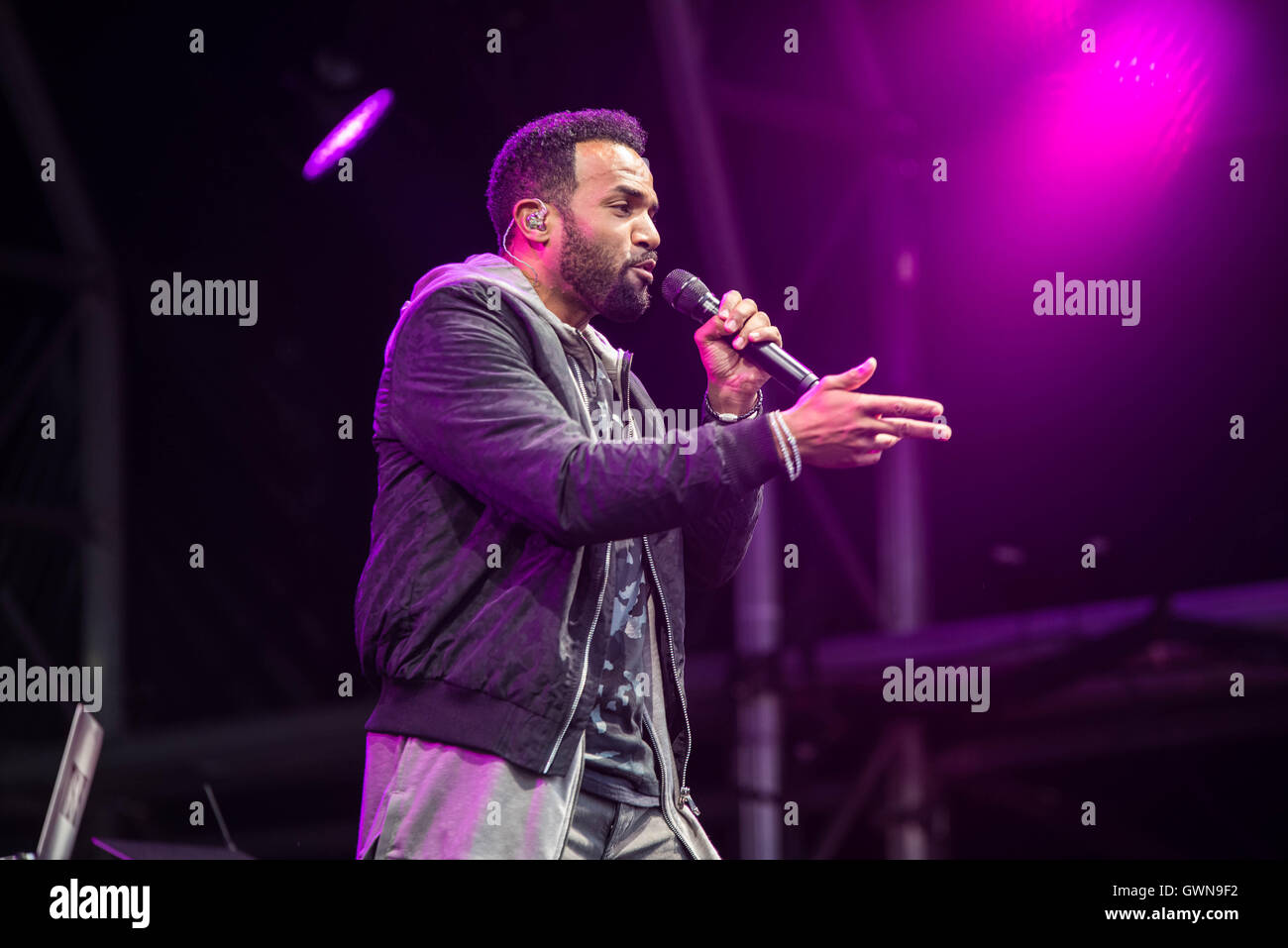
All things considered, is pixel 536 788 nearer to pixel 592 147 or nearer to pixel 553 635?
pixel 553 635

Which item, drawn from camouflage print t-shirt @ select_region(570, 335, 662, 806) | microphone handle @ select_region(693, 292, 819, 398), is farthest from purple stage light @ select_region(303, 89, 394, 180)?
camouflage print t-shirt @ select_region(570, 335, 662, 806)

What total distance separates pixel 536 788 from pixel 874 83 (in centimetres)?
356

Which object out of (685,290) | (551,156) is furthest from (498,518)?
(551,156)

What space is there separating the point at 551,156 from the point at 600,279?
12.1 inches

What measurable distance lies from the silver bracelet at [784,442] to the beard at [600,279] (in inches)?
23.3

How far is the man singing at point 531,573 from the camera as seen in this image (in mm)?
1882

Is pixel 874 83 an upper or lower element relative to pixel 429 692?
upper

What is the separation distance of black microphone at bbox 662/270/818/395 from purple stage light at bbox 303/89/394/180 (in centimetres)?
263

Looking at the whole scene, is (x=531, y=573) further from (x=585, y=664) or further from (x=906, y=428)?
(x=906, y=428)

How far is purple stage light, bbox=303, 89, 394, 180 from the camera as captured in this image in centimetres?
484

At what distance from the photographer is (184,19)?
5398 mm
